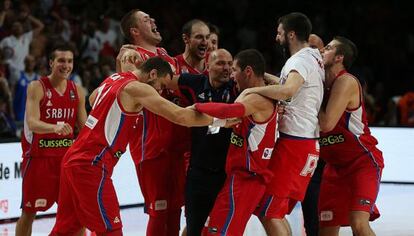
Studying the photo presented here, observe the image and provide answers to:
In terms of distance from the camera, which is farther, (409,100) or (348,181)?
(409,100)

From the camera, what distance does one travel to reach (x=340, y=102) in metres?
8.26

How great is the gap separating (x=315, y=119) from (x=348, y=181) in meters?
0.76

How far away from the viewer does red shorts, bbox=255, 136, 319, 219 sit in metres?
8.07

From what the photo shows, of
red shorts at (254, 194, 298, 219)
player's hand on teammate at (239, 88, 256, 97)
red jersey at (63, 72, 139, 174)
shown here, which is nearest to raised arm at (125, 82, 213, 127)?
red jersey at (63, 72, 139, 174)

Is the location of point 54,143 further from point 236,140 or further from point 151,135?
point 236,140

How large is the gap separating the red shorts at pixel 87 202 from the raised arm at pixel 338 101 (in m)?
1.87

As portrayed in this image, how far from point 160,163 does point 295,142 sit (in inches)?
49.7

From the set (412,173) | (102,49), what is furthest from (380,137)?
(102,49)

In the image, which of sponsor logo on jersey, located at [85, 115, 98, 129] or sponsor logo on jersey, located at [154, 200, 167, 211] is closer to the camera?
sponsor logo on jersey, located at [85, 115, 98, 129]

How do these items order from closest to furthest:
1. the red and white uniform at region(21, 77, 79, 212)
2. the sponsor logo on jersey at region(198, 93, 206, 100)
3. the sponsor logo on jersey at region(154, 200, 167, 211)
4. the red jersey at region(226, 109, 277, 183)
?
the red jersey at region(226, 109, 277, 183) < the sponsor logo on jersey at region(198, 93, 206, 100) < the sponsor logo on jersey at region(154, 200, 167, 211) < the red and white uniform at region(21, 77, 79, 212)

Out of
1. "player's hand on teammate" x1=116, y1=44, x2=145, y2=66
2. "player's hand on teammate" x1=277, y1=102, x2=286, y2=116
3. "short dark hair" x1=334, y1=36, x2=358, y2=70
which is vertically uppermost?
"short dark hair" x1=334, y1=36, x2=358, y2=70

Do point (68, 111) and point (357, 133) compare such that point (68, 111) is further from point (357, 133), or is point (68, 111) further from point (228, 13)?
point (228, 13)

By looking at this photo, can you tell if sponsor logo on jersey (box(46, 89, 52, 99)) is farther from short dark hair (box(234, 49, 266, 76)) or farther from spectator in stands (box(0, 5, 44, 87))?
spectator in stands (box(0, 5, 44, 87))

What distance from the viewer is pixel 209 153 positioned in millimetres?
8211
